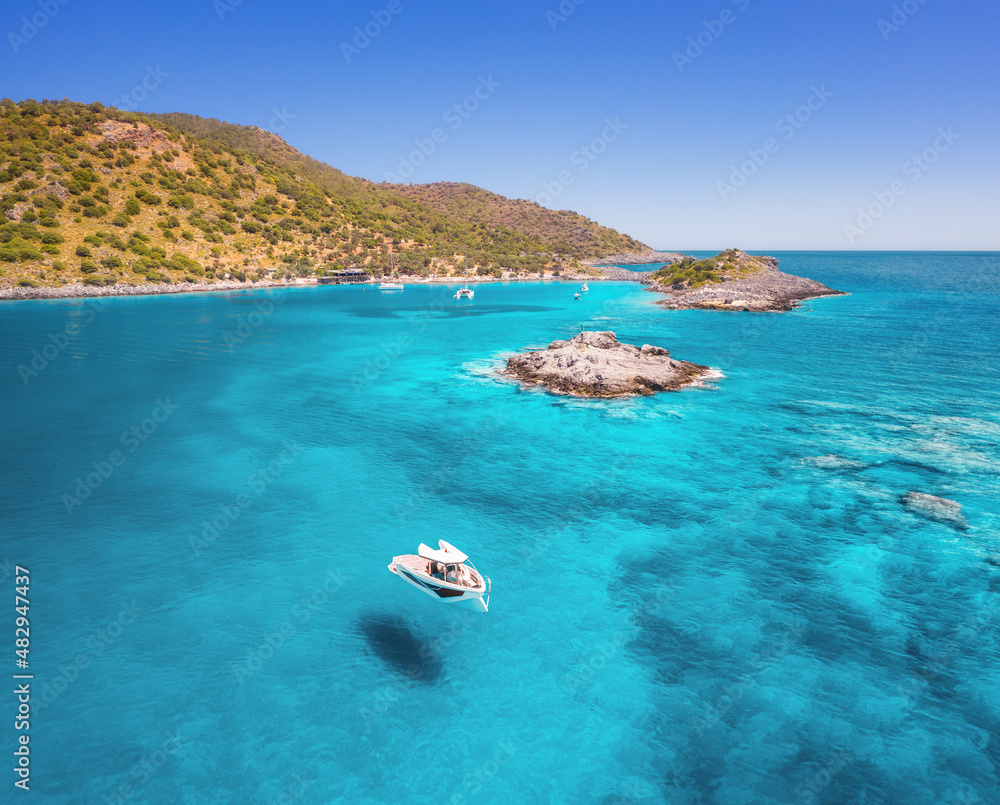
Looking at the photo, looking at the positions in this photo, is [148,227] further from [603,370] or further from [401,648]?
[401,648]

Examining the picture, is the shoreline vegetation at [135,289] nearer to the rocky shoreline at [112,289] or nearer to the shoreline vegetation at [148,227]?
the rocky shoreline at [112,289]

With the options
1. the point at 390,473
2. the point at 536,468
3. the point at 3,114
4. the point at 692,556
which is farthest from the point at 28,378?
the point at 3,114

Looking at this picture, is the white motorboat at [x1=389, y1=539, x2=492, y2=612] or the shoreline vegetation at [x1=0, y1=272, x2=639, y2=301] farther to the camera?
the shoreline vegetation at [x1=0, y1=272, x2=639, y2=301]

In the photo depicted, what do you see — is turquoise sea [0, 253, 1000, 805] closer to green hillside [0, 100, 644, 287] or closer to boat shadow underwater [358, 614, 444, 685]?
boat shadow underwater [358, 614, 444, 685]

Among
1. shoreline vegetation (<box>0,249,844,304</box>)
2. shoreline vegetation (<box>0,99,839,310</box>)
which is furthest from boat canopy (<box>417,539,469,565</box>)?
shoreline vegetation (<box>0,99,839,310</box>)

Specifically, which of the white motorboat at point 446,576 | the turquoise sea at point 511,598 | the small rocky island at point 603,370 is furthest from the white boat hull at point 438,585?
the small rocky island at point 603,370
